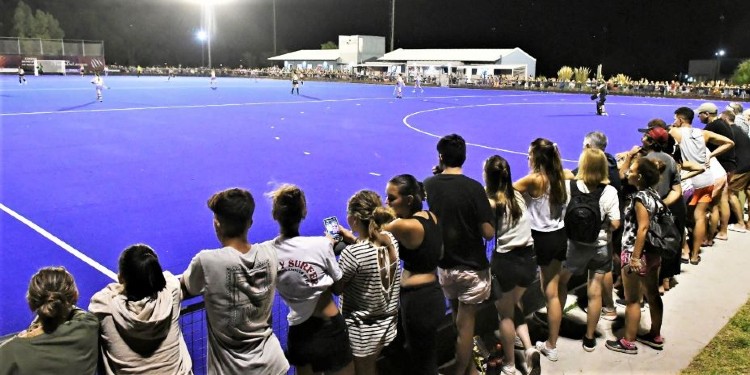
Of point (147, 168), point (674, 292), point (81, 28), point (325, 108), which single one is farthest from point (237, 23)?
point (674, 292)

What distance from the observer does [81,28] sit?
11194 cm

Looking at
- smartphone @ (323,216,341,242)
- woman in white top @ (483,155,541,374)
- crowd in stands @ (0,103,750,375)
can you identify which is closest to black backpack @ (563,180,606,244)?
crowd in stands @ (0,103,750,375)

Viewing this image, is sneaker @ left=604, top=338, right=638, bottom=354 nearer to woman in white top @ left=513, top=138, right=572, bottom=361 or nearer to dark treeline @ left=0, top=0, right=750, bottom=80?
woman in white top @ left=513, top=138, right=572, bottom=361

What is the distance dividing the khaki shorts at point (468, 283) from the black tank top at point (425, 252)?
0.53 meters

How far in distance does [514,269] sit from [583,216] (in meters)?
0.88

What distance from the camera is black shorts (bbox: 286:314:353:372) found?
369 cm

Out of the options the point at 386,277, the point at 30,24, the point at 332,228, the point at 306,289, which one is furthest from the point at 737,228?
the point at 30,24

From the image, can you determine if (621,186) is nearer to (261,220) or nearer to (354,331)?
(354,331)

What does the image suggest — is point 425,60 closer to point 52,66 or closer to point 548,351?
point 52,66

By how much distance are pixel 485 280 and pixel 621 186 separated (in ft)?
7.61

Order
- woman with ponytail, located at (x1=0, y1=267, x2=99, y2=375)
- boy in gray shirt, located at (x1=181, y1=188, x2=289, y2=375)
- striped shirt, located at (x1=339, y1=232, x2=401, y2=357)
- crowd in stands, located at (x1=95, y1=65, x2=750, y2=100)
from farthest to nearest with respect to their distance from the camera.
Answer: crowd in stands, located at (x1=95, y1=65, x2=750, y2=100) → striped shirt, located at (x1=339, y1=232, x2=401, y2=357) → boy in gray shirt, located at (x1=181, y1=188, x2=289, y2=375) → woman with ponytail, located at (x1=0, y1=267, x2=99, y2=375)

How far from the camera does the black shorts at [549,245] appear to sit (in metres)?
5.39

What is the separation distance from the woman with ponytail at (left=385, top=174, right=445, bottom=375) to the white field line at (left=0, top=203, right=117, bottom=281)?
4.53 metres

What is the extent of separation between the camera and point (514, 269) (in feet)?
16.4
